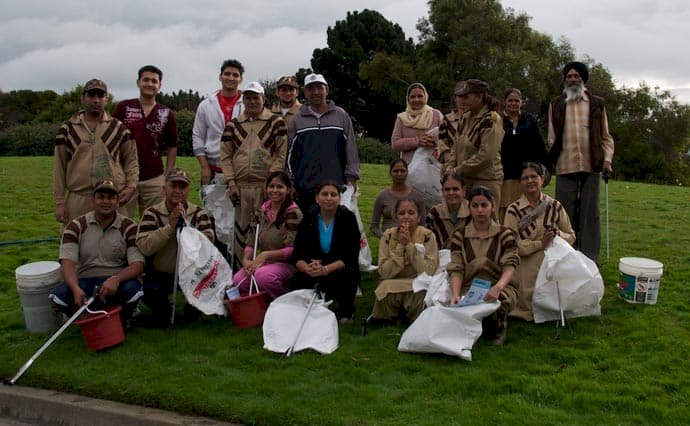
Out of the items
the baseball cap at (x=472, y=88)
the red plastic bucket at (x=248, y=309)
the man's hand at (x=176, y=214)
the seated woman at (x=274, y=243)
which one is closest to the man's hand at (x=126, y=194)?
the man's hand at (x=176, y=214)

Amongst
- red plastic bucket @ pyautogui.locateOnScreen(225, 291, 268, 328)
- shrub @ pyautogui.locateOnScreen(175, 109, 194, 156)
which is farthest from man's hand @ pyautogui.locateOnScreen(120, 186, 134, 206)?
shrub @ pyautogui.locateOnScreen(175, 109, 194, 156)

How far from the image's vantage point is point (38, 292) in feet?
17.3

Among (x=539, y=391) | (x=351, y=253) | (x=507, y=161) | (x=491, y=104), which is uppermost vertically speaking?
(x=491, y=104)

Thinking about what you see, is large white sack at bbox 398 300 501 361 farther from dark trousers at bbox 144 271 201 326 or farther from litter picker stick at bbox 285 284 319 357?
dark trousers at bbox 144 271 201 326

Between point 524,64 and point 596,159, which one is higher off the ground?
point 524,64

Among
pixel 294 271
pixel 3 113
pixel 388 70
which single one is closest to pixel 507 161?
pixel 294 271

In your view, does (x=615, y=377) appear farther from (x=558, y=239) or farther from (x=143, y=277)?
(x=143, y=277)

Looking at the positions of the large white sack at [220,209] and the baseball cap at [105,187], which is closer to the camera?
the baseball cap at [105,187]

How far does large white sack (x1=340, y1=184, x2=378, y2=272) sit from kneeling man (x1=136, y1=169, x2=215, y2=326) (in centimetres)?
140

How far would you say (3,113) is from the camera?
48812 mm

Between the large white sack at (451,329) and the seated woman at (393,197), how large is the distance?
179 centimetres

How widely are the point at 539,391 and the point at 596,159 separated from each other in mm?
3070

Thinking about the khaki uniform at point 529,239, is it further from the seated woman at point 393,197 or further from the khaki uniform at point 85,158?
the khaki uniform at point 85,158

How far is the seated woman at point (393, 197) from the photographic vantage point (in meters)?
6.12
